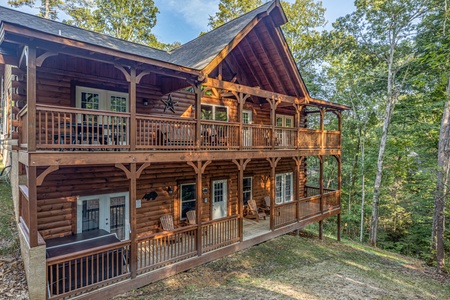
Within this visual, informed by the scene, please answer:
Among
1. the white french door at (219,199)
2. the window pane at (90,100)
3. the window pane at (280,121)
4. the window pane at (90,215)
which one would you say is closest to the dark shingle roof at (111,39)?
the window pane at (90,100)

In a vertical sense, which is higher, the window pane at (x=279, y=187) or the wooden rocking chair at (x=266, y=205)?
the window pane at (x=279, y=187)

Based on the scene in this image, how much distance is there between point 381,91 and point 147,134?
759 inches

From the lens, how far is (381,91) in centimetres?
1938

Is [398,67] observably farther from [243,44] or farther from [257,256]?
[257,256]

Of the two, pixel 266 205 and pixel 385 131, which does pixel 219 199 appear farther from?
pixel 385 131

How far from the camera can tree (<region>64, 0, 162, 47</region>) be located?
2391 centimetres

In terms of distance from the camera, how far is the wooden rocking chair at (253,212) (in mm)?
12115

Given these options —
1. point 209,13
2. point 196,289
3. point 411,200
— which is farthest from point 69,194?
point 209,13

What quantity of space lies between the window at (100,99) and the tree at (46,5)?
21297 mm

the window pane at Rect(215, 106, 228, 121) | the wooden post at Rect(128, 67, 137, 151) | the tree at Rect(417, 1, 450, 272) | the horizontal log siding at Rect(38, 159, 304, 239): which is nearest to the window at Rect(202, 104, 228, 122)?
the window pane at Rect(215, 106, 228, 121)

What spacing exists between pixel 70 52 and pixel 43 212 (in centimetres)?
476

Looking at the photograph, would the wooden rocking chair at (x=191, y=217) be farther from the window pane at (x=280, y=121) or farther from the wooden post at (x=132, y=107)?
the window pane at (x=280, y=121)

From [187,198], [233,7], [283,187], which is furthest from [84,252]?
[233,7]

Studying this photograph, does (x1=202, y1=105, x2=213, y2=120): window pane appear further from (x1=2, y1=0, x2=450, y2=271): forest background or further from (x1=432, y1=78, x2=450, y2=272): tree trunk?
(x1=432, y1=78, x2=450, y2=272): tree trunk
